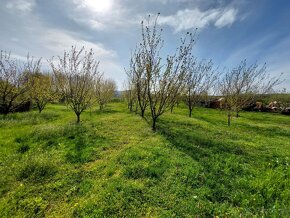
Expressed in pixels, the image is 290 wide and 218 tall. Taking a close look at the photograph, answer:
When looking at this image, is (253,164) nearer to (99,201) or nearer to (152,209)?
(152,209)

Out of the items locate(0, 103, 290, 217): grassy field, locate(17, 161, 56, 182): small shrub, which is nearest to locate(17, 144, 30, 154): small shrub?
locate(0, 103, 290, 217): grassy field

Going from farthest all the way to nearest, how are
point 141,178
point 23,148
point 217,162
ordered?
point 23,148 → point 217,162 → point 141,178

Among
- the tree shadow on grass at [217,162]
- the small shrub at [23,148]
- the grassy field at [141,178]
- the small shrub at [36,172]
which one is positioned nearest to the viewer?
the grassy field at [141,178]

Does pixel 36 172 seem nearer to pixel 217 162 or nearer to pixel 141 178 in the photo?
pixel 141 178

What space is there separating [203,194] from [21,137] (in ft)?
32.0

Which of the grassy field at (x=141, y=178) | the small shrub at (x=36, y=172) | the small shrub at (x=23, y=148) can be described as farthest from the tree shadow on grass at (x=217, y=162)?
the small shrub at (x=23, y=148)

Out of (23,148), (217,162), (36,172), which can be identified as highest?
(217,162)

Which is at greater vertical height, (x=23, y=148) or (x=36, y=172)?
(x=23, y=148)

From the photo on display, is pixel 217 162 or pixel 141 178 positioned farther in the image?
pixel 217 162

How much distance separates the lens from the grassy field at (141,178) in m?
5.30

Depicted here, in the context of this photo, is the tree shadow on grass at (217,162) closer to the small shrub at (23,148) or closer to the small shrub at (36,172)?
the small shrub at (36,172)

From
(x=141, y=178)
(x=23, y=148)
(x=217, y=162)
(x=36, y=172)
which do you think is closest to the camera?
(x=141, y=178)

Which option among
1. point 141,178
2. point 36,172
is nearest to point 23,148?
point 36,172

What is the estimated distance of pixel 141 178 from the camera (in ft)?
21.8
